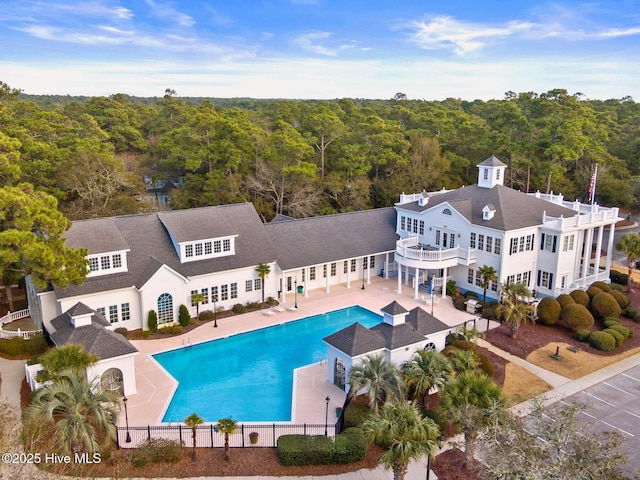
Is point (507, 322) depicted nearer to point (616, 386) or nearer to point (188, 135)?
point (616, 386)

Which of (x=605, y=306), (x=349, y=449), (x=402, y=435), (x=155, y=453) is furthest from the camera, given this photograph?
(x=605, y=306)

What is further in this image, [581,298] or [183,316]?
[581,298]

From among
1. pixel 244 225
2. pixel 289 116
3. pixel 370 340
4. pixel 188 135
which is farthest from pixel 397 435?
pixel 289 116

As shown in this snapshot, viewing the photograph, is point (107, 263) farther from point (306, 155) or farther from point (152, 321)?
point (306, 155)

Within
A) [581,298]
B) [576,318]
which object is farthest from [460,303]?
[581,298]

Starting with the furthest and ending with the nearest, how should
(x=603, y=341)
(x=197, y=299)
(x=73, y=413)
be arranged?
1. (x=197, y=299)
2. (x=603, y=341)
3. (x=73, y=413)

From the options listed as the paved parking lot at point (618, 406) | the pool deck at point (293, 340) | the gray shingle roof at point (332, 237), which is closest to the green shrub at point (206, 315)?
the pool deck at point (293, 340)
